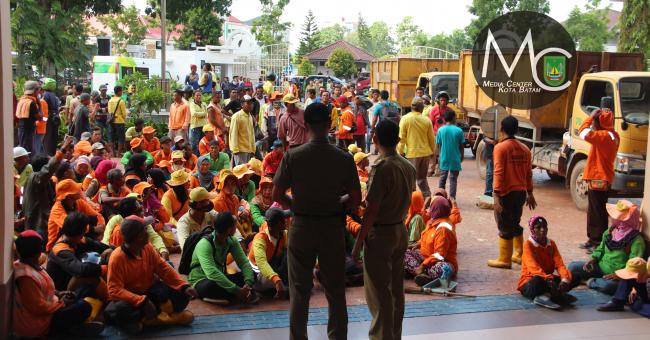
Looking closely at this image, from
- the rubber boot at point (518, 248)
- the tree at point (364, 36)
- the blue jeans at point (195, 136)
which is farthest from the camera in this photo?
the tree at point (364, 36)

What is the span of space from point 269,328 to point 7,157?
8.10 feet

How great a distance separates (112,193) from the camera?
829cm

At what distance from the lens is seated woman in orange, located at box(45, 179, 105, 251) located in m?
6.98

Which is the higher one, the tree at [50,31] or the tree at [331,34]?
the tree at [331,34]

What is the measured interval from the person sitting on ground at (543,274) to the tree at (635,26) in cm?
2143

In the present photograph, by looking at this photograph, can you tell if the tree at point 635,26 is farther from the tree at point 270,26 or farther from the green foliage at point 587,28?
the tree at point 270,26

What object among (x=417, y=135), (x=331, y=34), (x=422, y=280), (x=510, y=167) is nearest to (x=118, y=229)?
(x=422, y=280)

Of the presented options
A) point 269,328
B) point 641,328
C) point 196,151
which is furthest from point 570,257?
point 196,151

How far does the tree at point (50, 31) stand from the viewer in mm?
23688

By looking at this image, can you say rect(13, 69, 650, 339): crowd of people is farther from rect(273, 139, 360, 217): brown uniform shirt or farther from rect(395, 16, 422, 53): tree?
rect(395, 16, 422, 53): tree

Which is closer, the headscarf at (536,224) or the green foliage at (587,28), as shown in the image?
the headscarf at (536,224)

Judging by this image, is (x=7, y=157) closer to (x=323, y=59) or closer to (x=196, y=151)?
(x=196, y=151)

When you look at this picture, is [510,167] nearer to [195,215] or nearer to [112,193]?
[195,215]

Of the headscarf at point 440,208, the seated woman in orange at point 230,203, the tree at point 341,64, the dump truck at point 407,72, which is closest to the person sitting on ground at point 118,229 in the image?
the seated woman in orange at point 230,203
